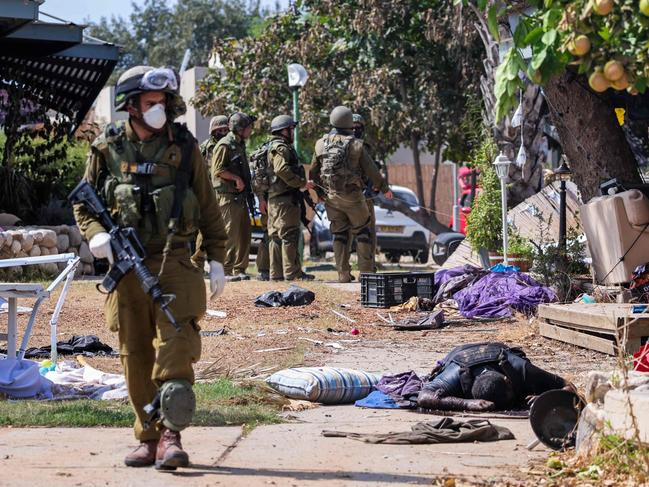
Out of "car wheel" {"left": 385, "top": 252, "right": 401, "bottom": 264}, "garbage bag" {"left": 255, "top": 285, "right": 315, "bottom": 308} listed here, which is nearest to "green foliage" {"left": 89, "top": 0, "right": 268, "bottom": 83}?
"car wheel" {"left": 385, "top": 252, "right": 401, "bottom": 264}

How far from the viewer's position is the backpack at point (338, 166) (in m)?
15.1

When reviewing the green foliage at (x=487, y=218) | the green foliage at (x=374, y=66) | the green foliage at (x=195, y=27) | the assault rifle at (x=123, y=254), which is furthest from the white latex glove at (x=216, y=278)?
the green foliage at (x=195, y=27)

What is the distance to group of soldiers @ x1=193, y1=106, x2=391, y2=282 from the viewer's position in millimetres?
15133

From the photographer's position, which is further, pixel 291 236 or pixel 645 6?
pixel 291 236

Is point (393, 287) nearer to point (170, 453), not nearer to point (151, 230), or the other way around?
point (151, 230)

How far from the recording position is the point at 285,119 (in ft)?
51.4

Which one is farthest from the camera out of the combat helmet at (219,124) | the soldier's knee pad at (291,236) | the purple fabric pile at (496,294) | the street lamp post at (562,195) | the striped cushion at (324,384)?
the combat helmet at (219,124)

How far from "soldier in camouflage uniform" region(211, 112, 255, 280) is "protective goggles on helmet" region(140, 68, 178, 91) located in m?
9.73

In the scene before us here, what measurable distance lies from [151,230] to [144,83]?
736mm

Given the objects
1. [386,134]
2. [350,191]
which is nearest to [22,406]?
[350,191]

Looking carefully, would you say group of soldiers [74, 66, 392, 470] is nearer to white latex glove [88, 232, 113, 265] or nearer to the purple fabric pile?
white latex glove [88, 232, 113, 265]

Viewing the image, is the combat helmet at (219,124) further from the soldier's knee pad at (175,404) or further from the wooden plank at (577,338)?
the soldier's knee pad at (175,404)

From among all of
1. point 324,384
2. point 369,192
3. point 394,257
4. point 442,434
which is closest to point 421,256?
point 394,257

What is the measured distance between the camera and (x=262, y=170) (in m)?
15.9
